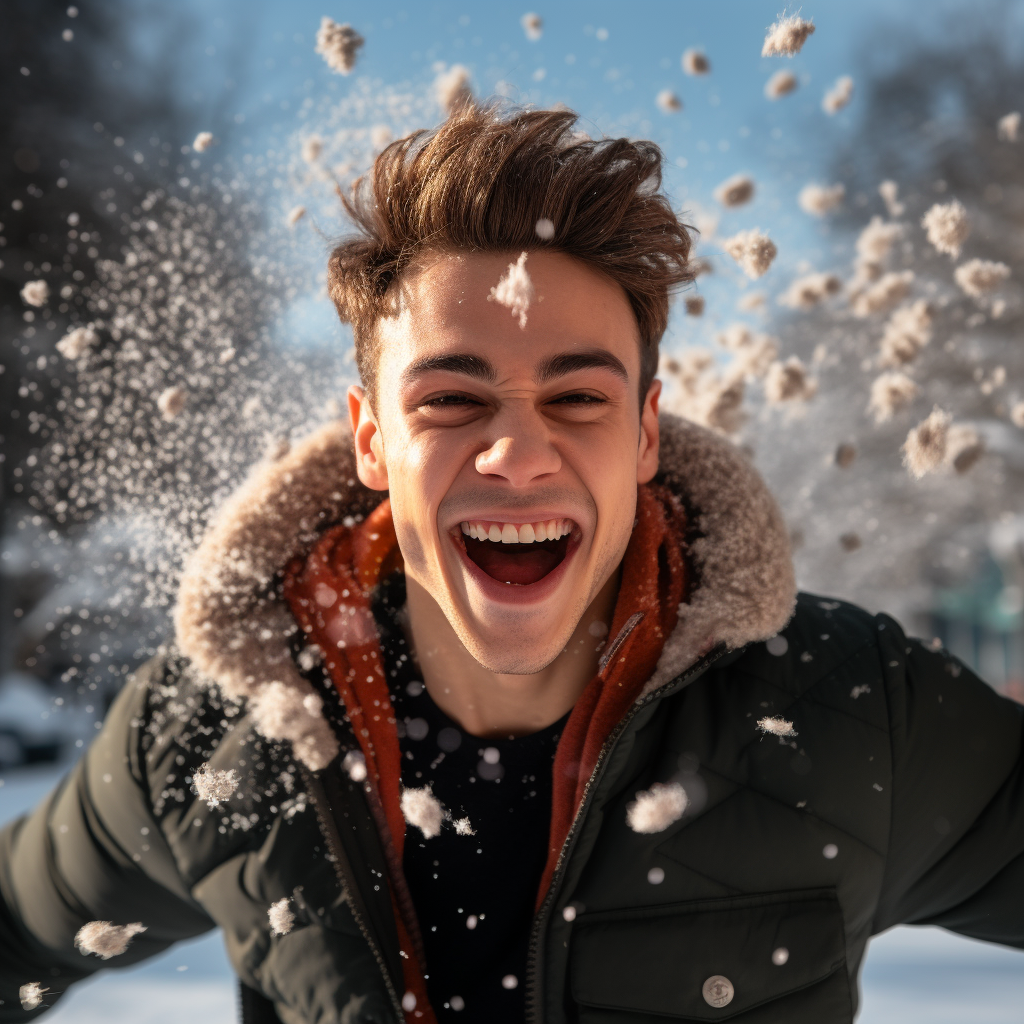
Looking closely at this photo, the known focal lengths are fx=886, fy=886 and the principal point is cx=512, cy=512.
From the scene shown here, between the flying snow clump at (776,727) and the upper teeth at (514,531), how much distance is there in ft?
1.69

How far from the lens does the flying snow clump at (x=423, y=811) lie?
163cm

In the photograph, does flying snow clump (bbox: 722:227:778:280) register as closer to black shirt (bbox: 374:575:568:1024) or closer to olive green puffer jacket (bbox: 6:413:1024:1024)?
olive green puffer jacket (bbox: 6:413:1024:1024)

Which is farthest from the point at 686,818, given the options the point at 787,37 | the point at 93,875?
the point at 787,37

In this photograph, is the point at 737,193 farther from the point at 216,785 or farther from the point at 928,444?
the point at 216,785

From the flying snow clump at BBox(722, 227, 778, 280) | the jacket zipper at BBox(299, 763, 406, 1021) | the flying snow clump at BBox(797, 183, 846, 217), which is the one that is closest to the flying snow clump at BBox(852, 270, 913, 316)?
the flying snow clump at BBox(797, 183, 846, 217)

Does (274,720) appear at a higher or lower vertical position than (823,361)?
lower

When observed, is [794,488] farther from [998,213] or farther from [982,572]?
[982,572]

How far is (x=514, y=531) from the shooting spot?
1.49 meters

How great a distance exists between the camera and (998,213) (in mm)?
6422

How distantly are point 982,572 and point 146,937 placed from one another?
32.0 ft

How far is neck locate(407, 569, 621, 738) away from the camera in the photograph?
171 cm

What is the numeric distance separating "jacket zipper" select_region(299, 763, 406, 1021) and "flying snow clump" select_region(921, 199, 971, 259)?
6.07 ft

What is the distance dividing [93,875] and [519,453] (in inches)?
→ 51.9

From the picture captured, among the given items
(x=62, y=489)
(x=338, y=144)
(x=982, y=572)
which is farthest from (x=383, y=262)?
(x=982, y=572)
